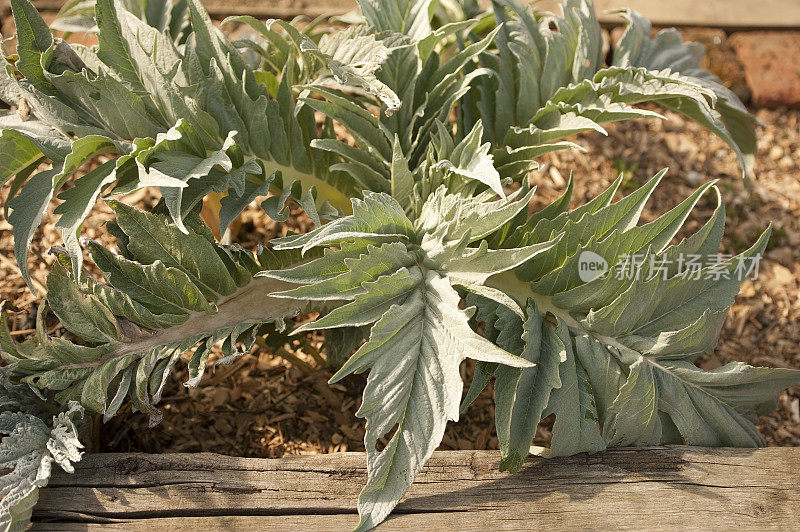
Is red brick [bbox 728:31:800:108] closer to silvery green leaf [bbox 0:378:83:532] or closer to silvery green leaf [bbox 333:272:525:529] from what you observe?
silvery green leaf [bbox 333:272:525:529]

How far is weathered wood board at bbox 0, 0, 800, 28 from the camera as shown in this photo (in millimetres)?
2471

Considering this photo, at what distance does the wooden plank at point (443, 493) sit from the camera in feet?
4.20

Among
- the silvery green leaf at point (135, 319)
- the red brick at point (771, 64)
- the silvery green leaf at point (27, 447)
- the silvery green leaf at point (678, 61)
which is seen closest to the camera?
the silvery green leaf at point (27, 447)

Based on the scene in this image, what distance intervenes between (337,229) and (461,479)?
53cm

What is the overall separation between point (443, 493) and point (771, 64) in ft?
6.46

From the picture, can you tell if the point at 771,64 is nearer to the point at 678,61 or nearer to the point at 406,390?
the point at 678,61

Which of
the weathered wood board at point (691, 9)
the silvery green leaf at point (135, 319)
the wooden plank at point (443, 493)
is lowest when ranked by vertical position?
the wooden plank at point (443, 493)

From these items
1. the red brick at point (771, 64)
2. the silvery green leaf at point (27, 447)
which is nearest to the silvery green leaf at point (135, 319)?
the silvery green leaf at point (27, 447)

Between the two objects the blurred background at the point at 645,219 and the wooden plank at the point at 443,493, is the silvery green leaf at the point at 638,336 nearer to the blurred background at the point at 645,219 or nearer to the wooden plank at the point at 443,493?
the wooden plank at the point at 443,493

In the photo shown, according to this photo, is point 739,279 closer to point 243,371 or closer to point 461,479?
point 461,479

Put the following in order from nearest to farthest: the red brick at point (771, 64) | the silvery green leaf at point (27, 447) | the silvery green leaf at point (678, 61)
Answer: the silvery green leaf at point (27, 447) < the silvery green leaf at point (678, 61) < the red brick at point (771, 64)

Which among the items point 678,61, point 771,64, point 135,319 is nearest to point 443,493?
point 135,319

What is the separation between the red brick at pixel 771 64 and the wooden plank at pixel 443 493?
58.0 inches

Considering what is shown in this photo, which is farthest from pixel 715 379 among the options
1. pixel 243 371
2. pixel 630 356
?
pixel 243 371
